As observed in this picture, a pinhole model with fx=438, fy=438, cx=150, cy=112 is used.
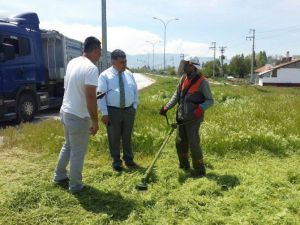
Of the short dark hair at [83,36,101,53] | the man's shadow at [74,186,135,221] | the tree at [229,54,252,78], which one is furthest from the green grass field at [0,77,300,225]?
the tree at [229,54,252,78]

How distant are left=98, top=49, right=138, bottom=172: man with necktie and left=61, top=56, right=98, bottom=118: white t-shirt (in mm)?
1125

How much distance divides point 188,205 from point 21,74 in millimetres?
8933

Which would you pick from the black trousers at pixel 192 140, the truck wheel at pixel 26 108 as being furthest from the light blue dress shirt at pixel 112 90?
the truck wheel at pixel 26 108

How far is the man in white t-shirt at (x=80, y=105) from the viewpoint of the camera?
509 cm

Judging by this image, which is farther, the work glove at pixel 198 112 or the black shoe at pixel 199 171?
the black shoe at pixel 199 171

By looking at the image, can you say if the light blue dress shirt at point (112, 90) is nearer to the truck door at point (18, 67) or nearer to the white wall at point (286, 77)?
the truck door at point (18, 67)

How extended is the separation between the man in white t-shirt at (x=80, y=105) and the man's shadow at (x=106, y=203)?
18 centimetres

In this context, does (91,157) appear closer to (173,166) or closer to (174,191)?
(173,166)

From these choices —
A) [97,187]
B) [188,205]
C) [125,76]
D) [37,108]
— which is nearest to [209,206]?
[188,205]

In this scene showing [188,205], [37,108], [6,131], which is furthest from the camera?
[37,108]

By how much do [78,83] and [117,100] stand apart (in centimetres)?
140

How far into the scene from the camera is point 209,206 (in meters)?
5.07

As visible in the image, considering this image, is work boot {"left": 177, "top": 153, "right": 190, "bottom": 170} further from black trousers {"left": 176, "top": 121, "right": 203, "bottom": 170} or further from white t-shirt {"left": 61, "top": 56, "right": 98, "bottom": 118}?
white t-shirt {"left": 61, "top": 56, "right": 98, "bottom": 118}

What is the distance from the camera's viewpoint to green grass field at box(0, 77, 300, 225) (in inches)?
190
